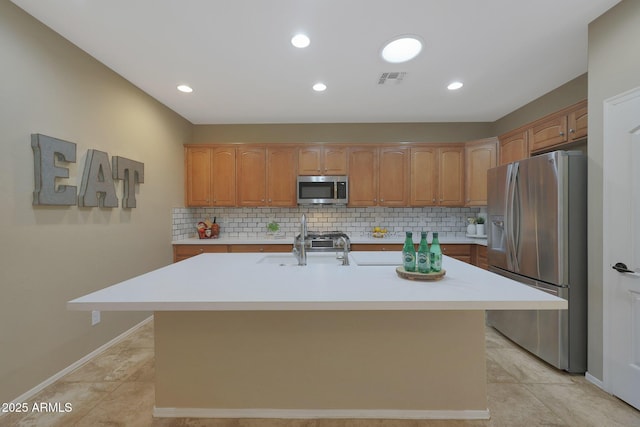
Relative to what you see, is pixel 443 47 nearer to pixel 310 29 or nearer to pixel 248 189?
pixel 310 29

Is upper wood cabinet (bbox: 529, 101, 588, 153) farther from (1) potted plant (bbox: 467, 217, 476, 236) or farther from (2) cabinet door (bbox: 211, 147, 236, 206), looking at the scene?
(2) cabinet door (bbox: 211, 147, 236, 206)

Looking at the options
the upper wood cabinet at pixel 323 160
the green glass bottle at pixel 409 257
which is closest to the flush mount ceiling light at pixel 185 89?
the upper wood cabinet at pixel 323 160

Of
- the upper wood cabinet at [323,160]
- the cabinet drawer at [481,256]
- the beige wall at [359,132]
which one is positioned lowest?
the cabinet drawer at [481,256]

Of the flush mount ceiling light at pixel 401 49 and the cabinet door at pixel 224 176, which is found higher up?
the flush mount ceiling light at pixel 401 49

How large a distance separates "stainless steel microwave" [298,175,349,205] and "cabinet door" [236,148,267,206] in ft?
1.89

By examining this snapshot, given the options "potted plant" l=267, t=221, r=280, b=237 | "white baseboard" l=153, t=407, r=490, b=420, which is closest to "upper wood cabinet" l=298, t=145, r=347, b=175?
"potted plant" l=267, t=221, r=280, b=237

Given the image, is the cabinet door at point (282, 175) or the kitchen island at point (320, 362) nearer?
the kitchen island at point (320, 362)

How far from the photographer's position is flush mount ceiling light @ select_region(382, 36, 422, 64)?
212 cm

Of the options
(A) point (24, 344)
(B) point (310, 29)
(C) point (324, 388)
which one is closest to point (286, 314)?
(C) point (324, 388)

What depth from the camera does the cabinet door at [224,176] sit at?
3.96 meters

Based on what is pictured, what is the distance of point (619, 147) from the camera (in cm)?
176

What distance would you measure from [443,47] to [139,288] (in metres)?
2.70

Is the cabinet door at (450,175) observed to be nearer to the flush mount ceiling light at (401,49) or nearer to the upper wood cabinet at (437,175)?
the upper wood cabinet at (437,175)

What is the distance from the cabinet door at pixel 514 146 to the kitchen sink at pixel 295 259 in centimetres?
277
